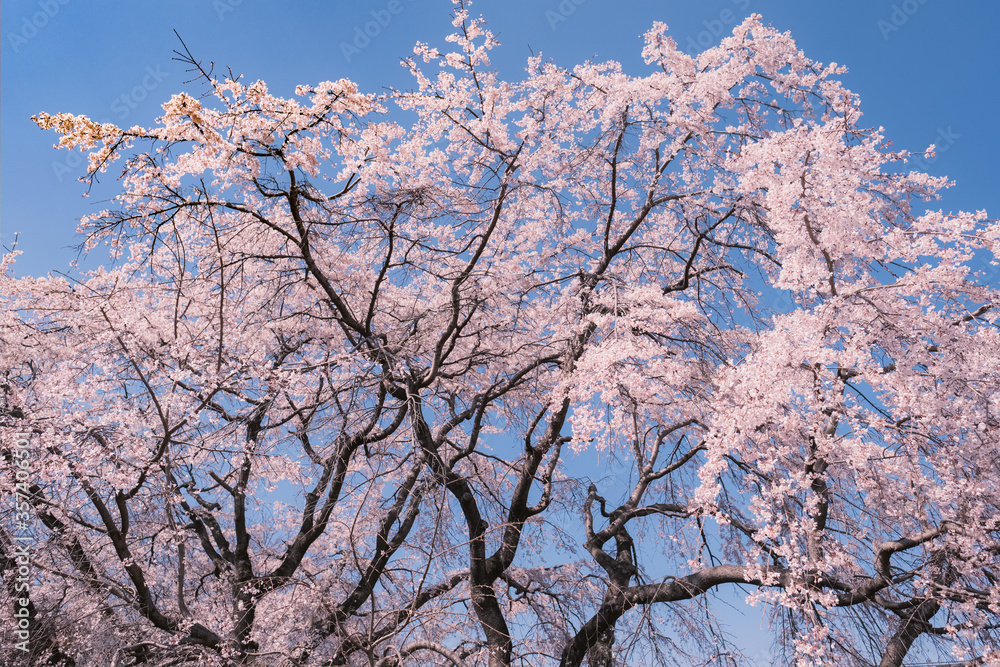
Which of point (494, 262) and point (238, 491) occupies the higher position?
point (494, 262)

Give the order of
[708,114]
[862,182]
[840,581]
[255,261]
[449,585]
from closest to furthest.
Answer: [840,581] < [862,182] < [708,114] < [449,585] < [255,261]

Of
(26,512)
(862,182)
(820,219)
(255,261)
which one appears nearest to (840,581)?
(820,219)

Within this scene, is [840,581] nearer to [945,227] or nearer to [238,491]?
[945,227]

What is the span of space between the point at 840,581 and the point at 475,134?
518 centimetres

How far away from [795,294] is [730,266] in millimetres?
1159

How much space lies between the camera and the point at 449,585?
7035 mm

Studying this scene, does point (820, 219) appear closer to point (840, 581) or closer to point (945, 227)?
point (945, 227)

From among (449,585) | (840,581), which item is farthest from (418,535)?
(840,581)

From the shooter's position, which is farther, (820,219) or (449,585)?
(449,585)

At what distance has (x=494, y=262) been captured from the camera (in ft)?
24.4

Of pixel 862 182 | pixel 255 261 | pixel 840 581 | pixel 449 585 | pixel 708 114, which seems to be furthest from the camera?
pixel 255 261

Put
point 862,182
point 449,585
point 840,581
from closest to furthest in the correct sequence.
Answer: point 840,581, point 862,182, point 449,585

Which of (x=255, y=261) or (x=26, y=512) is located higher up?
(x=255, y=261)

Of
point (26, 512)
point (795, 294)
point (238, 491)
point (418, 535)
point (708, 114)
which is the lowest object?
point (26, 512)
